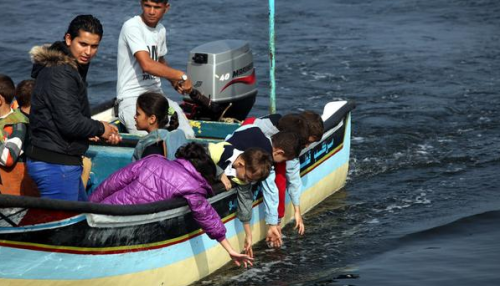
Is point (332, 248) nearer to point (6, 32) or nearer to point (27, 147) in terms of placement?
point (27, 147)

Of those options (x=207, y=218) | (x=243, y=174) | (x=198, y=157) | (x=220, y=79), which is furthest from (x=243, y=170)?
(x=220, y=79)

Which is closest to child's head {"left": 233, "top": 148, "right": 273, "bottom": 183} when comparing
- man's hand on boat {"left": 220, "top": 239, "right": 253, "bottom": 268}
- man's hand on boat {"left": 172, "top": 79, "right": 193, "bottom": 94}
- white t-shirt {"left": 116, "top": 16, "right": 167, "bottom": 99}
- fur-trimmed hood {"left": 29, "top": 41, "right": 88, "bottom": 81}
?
man's hand on boat {"left": 220, "top": 239, "right": 253, "bottom": 268}

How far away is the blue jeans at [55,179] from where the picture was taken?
661 centimetres

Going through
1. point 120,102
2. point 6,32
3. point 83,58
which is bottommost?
point 6,32

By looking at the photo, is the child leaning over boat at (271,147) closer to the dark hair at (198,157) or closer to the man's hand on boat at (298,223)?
the man's hand on boat at (298,223)

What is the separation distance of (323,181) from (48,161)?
360 cm

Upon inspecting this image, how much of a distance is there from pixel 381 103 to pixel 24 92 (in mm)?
7328

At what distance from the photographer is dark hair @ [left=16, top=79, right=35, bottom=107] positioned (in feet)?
24.0

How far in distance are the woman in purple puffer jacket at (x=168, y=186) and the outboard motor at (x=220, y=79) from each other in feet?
9.09

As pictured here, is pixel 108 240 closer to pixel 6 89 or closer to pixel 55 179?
pixel 55 179

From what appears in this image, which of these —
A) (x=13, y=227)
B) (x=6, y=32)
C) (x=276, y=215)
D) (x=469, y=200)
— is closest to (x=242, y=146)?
(x=276, y=215)

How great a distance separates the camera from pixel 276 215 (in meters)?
7.96

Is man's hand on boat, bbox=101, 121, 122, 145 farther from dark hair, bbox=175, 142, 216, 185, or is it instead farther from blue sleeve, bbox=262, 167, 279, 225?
blue sleeve, bbox=262, 167, 279, 225

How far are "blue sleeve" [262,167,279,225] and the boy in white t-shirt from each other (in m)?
1.01
